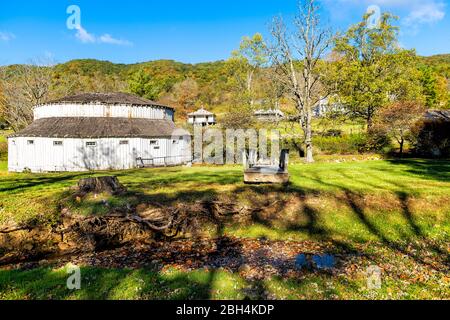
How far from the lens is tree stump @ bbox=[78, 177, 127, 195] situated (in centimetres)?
1417

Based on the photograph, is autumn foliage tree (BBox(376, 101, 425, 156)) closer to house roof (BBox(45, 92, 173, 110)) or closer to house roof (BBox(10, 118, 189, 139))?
house roof (BBox(10, 118, 189, 139))

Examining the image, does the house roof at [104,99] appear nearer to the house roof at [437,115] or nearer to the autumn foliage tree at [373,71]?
the autumn foliage tree at [373,71]

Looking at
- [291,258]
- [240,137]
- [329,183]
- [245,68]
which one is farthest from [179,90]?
[291,258]

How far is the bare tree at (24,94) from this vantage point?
143 feet

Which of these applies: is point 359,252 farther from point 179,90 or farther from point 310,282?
point 179,90

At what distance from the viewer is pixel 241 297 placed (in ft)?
23.0

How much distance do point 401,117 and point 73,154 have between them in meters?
29.8

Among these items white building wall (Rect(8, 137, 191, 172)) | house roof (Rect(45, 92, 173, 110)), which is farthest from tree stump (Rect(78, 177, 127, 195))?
house roof (Rect(45, 92, 173, 110))

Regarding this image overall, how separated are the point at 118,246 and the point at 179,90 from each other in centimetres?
7593

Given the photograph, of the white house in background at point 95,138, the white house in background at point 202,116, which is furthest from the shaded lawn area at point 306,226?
the white house in background at point 202,116

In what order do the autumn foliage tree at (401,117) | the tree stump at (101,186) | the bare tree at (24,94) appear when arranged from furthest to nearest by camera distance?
the bare tree at (24,94) → the autumn foliage tree at (401,117) → the tree stump at (101,186)

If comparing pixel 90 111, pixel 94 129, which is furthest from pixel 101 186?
pixel 90 111

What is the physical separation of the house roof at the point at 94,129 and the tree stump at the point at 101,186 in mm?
13794

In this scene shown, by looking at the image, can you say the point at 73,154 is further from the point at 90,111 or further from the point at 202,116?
the point at 202,116
